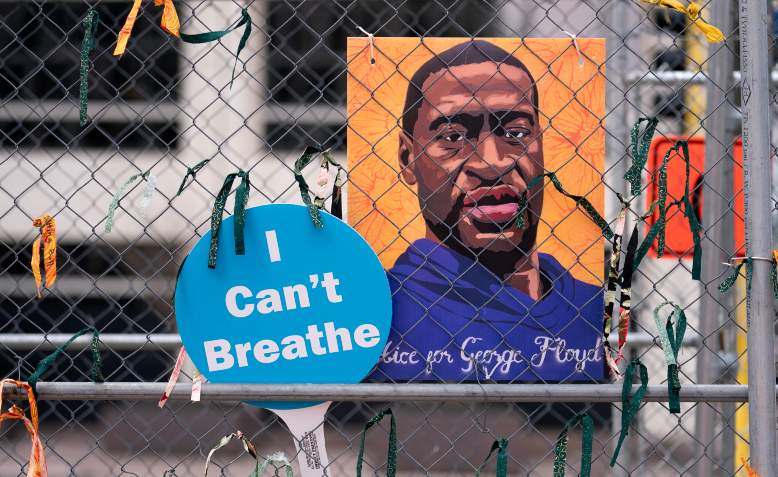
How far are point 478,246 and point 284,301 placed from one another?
424 millimetres

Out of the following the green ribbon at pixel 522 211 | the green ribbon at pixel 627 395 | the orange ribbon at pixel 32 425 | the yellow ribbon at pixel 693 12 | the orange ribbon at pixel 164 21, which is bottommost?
the orange ribbon at pixel 32 425

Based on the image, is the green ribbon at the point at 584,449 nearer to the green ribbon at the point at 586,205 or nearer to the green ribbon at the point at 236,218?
the green ribbon at the point at 586,205

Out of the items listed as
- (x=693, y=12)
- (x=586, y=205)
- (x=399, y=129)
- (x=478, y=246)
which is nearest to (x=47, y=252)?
(x=399, y=129)

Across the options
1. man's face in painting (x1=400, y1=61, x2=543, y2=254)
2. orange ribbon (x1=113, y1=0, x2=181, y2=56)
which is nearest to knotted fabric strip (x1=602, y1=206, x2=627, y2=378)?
man's face in painting (x1=400, y1=61, x2=543, y2=254)

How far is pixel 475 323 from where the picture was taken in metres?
1.83

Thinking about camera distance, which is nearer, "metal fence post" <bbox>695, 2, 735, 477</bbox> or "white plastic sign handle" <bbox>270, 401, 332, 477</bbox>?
"white plastic sign handle" <bbox>270, 401, 332, 477</bbox>

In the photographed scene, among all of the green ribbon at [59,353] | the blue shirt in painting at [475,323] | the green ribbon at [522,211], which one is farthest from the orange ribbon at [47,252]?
the green ribbon at [522,211]

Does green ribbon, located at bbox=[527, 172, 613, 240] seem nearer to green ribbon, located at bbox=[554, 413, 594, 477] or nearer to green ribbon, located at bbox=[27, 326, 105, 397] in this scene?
green ribbon, located at bbox=[554, 413, 594, 477]

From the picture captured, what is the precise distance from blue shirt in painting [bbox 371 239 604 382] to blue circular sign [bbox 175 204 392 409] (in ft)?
0.30

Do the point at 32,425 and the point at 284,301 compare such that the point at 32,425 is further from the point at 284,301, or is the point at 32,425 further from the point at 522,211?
the point at 522,211

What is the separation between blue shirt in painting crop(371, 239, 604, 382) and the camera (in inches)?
72.1

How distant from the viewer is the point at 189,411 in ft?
22.0

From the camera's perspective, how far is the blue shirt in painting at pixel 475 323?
1831mm

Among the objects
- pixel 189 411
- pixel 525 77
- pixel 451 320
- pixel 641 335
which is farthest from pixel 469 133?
pixel 189 411
